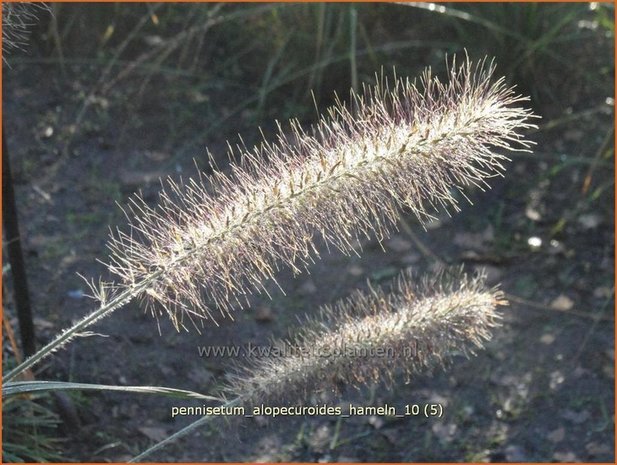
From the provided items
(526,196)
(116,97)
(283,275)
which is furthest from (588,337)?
(116,97)

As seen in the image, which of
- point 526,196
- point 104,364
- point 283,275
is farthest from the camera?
point 526,196

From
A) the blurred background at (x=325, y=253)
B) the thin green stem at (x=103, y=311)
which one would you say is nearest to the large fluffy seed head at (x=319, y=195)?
the thin green stem at (x=103, y=311)

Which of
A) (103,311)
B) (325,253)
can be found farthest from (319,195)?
(325,253)

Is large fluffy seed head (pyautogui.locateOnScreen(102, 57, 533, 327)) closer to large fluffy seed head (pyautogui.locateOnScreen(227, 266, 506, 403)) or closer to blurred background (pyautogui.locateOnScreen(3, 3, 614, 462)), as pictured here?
large fluffy seed head (pyautogui.locateOnScreen(227, 266, 506, 403))

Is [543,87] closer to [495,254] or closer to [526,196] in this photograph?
[526,196]

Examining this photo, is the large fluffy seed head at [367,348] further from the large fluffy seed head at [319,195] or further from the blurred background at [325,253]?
the blurred background at [325,253]

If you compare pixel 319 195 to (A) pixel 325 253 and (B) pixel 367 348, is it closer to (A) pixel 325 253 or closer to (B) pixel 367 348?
(B) pixel 367 348

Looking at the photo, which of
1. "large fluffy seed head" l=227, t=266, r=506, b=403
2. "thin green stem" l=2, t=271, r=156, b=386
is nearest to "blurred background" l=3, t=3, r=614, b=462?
"large fluffy seed head" l=227, t=266, r=506, b=403

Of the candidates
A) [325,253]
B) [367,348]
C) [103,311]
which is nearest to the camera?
[103,311]
